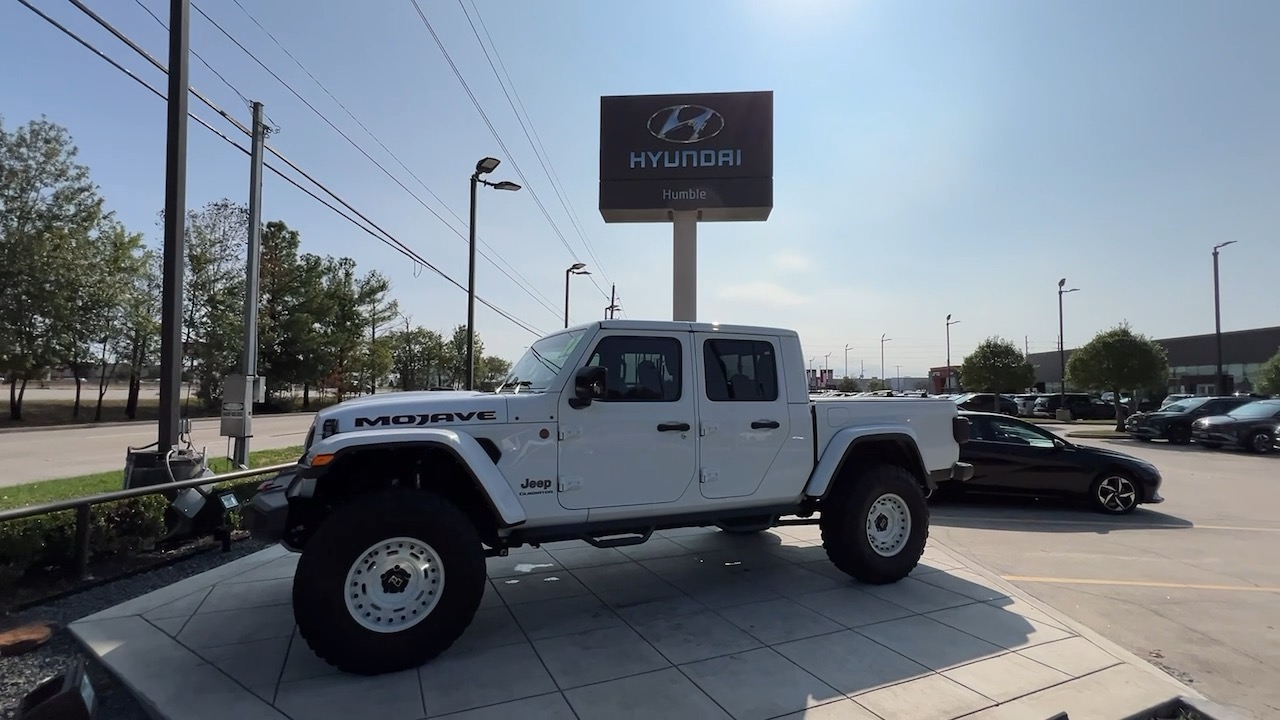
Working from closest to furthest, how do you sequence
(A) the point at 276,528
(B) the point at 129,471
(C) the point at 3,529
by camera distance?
(A) the point at 276,528 < (C) the point at 3,529 < (B) the point at 129,471

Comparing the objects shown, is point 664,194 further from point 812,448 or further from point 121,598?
point 121,598

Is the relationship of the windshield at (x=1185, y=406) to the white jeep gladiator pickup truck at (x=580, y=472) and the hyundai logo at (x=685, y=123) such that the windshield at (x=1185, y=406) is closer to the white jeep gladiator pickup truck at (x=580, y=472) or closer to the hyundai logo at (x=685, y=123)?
the hyundai logo at (x=685, y=123)

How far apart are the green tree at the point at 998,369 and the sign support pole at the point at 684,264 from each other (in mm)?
25398

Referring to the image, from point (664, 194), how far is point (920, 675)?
13.0 metres

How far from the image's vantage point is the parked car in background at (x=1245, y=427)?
1711 centimetres

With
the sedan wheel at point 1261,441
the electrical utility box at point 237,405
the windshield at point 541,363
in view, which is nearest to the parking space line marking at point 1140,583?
the windshield at point 541,363

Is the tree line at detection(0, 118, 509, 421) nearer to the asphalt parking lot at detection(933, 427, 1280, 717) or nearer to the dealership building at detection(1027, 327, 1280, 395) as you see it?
the asphalt parking lot at detection(933, 427, 1280, 717)

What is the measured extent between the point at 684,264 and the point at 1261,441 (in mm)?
16350

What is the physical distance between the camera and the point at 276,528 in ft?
11.8

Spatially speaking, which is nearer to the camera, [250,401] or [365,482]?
[365,482]

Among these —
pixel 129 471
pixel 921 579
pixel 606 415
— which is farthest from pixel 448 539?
pixel 129 471

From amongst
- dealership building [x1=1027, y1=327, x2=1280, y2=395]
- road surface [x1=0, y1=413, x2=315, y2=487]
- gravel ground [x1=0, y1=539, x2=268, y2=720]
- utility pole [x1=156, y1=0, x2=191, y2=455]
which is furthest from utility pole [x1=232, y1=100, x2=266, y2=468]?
dealership building [x1=1027, y1=327, x2=1280, y2=395]

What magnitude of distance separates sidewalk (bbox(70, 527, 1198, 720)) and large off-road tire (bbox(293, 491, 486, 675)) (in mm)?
176

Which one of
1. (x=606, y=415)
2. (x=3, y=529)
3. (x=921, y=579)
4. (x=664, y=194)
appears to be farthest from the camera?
(x=664, y=194)
